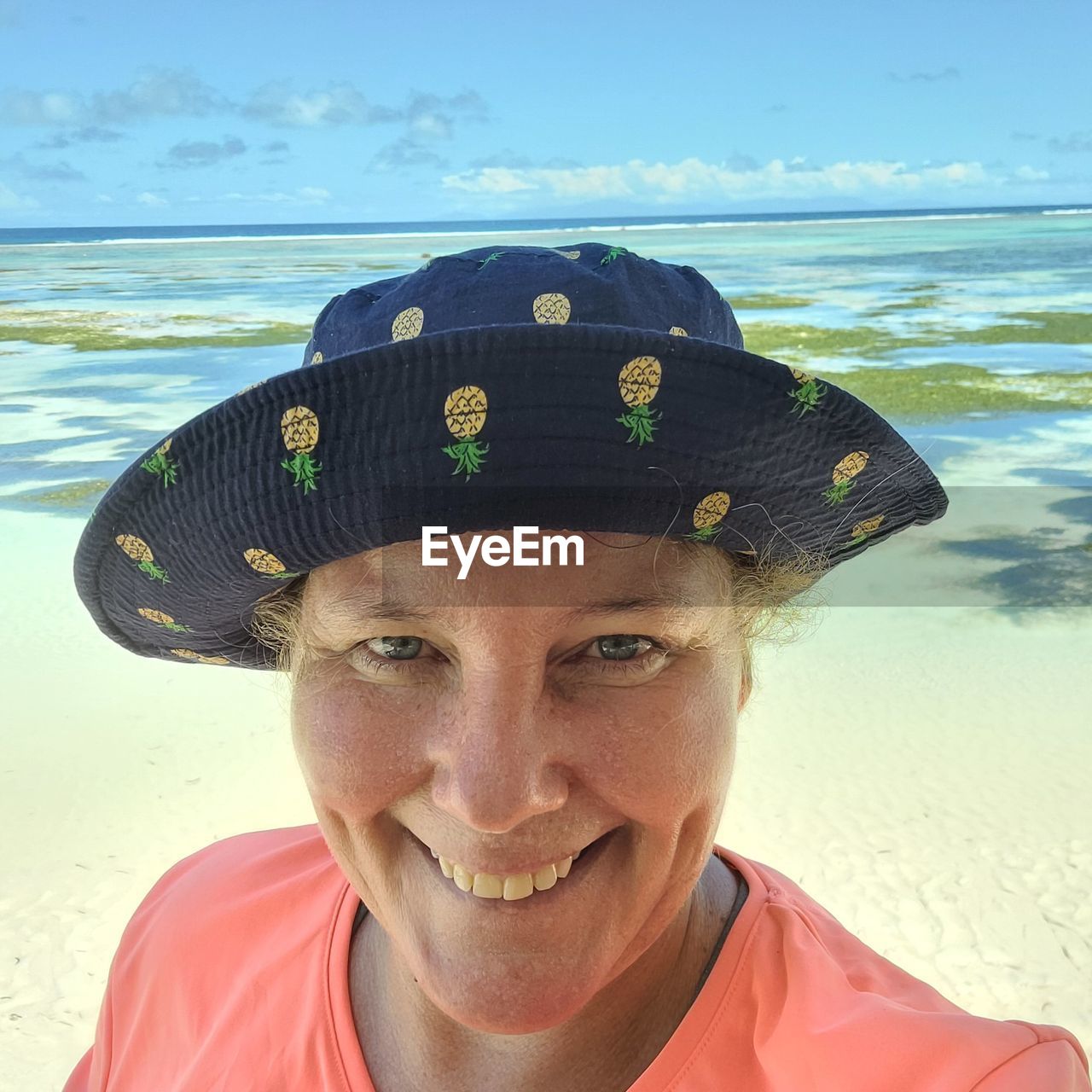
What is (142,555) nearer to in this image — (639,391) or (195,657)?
(195,657)

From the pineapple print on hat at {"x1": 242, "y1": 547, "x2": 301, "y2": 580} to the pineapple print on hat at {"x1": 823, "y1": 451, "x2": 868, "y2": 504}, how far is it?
504 millimetres

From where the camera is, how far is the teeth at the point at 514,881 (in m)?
0.94

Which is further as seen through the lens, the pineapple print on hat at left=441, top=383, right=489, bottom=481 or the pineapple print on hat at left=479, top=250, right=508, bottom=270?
the pineapple print on hat at left=479, top=250, right=508, bottom=270

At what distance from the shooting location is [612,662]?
95 cm

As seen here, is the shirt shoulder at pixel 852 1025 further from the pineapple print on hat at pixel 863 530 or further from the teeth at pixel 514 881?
the pineapple print on hat at pixel 863 530

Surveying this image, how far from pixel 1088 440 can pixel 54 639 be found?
235 inches

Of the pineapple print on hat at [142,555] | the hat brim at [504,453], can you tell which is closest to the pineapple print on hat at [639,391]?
the hat brim at [504,453]

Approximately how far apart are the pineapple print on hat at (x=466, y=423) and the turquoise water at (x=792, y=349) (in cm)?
306

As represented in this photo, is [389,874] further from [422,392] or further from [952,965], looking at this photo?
[952,965]

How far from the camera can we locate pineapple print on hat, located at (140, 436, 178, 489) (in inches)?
36.9

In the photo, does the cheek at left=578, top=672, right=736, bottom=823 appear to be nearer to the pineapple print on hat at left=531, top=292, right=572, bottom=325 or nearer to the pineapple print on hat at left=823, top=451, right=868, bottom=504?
the pineapple print on hat at left=823, top=451, right=868, bottom=504

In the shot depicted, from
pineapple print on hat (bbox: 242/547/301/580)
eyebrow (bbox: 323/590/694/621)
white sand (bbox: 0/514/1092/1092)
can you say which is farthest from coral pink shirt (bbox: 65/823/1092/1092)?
white sand (bbox: 0/514/1092/1092)

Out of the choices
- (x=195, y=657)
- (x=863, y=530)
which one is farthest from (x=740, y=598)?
(x=195, y=657)

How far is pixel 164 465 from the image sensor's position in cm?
95
